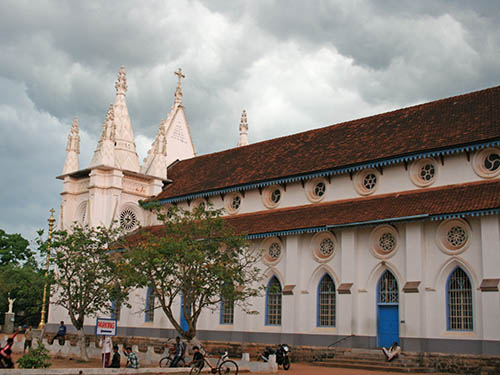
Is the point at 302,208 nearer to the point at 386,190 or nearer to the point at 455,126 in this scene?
the point at 386,190

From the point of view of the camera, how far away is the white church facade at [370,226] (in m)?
25.1

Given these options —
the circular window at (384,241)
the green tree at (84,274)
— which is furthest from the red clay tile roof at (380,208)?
the green tree at (84,274)

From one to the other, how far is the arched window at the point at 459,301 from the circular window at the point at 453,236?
2.79 feet

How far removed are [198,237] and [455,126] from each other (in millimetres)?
12635

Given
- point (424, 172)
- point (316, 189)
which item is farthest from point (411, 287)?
point (316, 189)

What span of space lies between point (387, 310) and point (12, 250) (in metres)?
55.2

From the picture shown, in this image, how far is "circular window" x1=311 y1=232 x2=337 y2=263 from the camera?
29781mm

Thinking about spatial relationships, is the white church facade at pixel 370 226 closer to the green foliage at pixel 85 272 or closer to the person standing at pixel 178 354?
the green foliage at pixel 85 272

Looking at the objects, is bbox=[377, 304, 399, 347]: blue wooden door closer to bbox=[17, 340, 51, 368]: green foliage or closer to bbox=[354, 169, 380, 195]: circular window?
bbox=[354, 169, 380, 195]: circular window

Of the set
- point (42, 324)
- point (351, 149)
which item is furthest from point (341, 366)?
point (42, 324)

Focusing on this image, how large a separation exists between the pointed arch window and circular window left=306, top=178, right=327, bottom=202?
4318 millimetres

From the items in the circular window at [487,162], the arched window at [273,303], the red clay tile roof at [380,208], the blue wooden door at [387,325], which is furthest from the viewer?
the arched window at [273,303]

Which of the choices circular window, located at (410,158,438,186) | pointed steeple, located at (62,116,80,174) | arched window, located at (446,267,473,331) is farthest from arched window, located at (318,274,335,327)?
pointed steeple, located at (62,116,80,174)

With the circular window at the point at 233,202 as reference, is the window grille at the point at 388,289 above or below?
below
